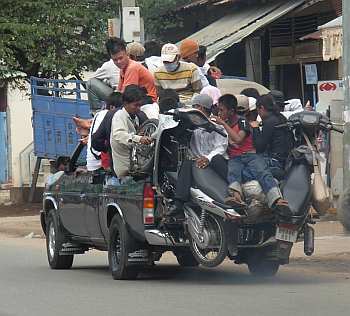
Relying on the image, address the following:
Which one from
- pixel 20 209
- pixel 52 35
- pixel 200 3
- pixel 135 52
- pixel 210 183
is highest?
pixel 200 3

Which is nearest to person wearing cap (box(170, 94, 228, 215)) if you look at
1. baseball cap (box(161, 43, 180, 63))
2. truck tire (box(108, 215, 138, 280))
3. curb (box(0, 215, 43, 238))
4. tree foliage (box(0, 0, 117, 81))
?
truck tire (box(108, 215, 138, 280))

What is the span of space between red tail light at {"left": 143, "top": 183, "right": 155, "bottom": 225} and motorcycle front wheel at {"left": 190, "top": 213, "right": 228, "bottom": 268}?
527 millimetres

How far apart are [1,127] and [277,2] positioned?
12.3 metres

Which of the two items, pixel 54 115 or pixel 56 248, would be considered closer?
→ pixel 56 248

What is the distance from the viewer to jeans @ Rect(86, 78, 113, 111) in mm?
14258

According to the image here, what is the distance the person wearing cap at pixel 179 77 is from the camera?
13568mm

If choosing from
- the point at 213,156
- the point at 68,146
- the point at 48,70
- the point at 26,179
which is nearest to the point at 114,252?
the point at 213,156

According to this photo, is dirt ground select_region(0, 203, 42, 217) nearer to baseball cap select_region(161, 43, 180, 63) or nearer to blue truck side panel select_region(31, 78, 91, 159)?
blue truck side panel select_region(31, 78, 91, 159)

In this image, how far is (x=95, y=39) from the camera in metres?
25.6

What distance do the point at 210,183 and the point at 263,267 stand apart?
5.18ft

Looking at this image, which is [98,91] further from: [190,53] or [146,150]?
[146,150]

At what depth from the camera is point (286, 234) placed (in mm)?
11188

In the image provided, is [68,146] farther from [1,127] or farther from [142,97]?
[142,97]

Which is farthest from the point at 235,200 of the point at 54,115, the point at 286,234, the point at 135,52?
the point at 54,115
